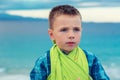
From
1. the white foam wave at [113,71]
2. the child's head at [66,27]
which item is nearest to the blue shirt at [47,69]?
the child's head at [66,27]

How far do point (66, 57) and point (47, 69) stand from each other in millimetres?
118

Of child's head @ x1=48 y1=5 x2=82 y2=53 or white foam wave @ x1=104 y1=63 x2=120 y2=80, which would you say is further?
white foam wave @ x1=104 y1=63 x2=120 y2=80

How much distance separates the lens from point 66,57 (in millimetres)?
2227

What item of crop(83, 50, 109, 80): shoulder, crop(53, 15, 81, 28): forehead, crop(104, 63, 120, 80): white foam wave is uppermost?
crop(53, 15, 81, 28): forehead

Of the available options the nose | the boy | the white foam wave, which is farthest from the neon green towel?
the white foam wave

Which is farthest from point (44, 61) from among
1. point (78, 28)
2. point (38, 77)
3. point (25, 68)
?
point (25, 68)

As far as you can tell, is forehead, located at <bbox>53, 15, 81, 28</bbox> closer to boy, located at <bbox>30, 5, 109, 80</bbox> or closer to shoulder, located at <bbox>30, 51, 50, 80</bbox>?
boy, located at <bbox>30, 5, 109, 80</bbox>

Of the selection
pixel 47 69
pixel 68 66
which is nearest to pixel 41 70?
pixel 47 69

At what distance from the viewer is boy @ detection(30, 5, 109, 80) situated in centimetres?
217

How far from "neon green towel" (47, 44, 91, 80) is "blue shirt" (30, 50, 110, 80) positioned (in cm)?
2

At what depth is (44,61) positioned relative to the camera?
7.20ft

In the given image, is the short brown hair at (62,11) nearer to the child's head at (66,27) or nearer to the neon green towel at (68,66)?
the child's head at (66,27)

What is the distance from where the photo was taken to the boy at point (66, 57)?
85.4 inches

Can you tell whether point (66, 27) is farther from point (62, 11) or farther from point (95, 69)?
point (95, 69)
